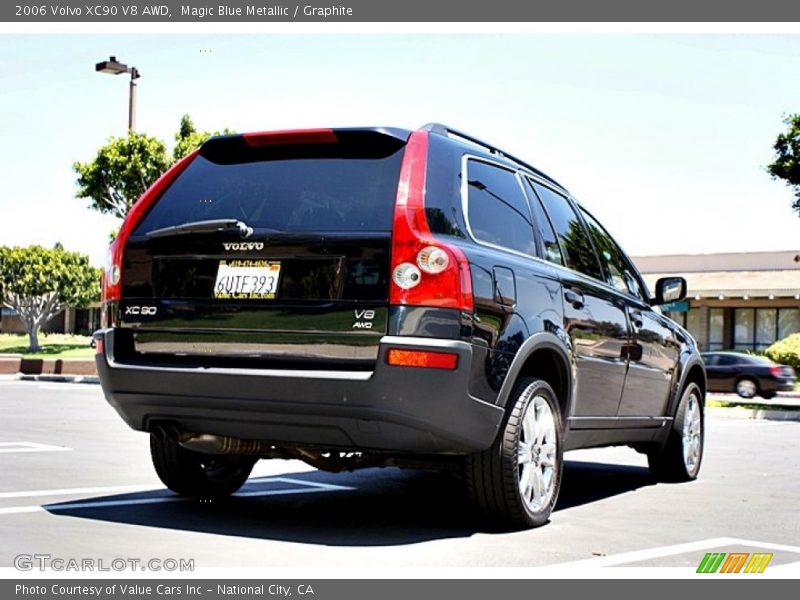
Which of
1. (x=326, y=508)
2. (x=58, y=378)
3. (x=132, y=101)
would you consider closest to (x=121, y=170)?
(x=132, y=101)

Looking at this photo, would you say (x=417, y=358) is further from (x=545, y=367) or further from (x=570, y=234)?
(x=570, y=234)

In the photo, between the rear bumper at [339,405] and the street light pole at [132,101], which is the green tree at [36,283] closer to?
the street light pole at [132,101]

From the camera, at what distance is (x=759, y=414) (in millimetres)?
22641

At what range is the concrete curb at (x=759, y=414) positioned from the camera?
879 inches

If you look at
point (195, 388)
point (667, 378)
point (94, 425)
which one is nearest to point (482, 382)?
point (195, 388)

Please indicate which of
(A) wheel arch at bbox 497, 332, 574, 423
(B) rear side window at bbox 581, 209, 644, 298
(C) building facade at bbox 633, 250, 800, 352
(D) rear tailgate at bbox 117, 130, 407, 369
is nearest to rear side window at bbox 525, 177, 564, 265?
(A) wheel arch at bbox 497, 332, 574, 423

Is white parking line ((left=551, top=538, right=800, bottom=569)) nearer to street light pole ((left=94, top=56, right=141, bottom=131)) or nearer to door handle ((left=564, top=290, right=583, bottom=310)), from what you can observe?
door handle ((left=564, top=290, right=583, bottom=310))

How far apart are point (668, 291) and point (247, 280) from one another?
13.8 ft

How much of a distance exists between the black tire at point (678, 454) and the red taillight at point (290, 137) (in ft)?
13.9

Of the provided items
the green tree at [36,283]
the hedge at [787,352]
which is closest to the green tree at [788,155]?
the hedge at [787,352]

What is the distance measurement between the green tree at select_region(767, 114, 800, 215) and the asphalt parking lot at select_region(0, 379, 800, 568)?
2391 cm

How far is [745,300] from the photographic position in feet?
168

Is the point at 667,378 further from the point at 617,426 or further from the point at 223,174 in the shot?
the point at 223,174

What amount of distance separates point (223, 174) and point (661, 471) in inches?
186
